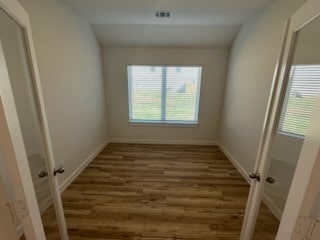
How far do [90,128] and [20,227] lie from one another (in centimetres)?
261

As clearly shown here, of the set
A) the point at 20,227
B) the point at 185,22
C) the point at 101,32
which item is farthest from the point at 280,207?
the point at 101,32

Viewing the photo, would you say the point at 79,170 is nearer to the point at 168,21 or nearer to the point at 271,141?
the point at 271,141

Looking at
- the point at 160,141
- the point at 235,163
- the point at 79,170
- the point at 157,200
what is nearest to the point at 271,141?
the point at 157,200

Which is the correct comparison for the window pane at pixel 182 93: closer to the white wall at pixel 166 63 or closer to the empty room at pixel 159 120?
the empty room at pixel 159 120

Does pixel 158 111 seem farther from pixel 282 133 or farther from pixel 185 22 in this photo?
pixel 282 133

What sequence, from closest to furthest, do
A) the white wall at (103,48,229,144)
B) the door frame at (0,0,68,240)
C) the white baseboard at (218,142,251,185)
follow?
the door frame at (0,0,68,240) < the white baseboard at (218,142,251,185) < the white wall at (103,48,229,144)

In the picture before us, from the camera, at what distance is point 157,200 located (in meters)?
2.33

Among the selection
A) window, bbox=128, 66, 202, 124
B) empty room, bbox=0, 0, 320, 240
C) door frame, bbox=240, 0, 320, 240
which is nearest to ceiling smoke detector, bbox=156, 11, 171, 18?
empty room, bbox=0, 0, 320, 240

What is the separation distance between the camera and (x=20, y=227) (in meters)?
0.87

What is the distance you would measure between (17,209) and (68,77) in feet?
7.15

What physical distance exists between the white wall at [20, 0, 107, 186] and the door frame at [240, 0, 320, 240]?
7.60 ft

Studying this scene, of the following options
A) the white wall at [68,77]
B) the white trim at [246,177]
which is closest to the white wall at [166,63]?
the white wall at [68,77]

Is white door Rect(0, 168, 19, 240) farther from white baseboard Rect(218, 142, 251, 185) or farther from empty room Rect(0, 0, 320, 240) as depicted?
white baseboard Rect(218, 142, 251, 185)

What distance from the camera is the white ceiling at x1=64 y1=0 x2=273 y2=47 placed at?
2.44m
